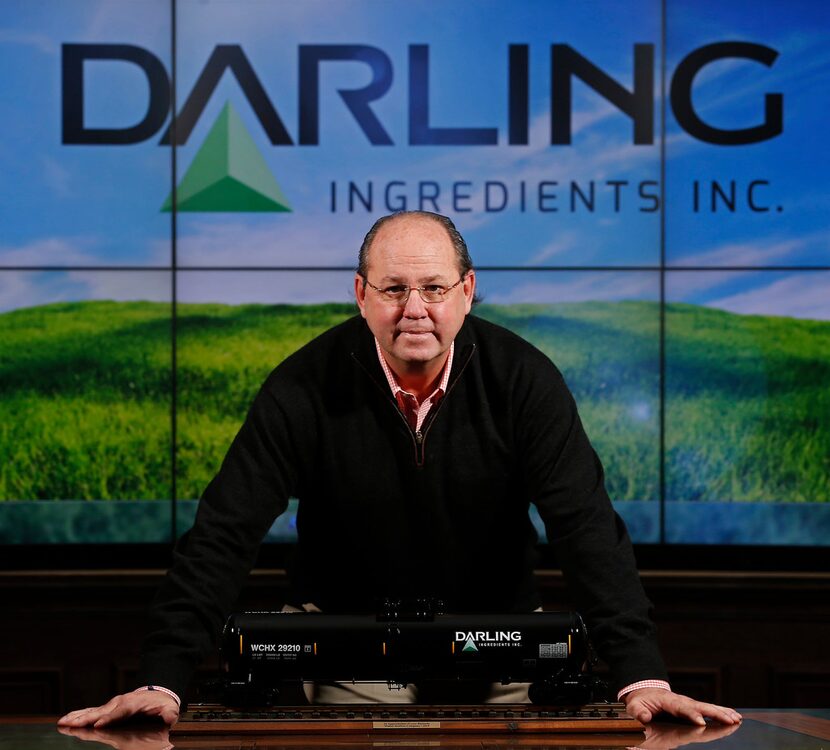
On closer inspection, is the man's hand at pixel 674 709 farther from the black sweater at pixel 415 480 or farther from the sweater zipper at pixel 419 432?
the sweater zipper at pixel 419 432

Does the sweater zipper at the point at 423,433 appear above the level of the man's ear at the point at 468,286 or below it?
below

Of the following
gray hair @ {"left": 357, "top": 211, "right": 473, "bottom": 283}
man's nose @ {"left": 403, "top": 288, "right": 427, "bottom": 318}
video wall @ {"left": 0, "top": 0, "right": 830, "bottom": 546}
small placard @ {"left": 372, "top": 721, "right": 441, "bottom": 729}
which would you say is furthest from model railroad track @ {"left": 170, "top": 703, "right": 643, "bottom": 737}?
video wall @ {"left": 0, "top": 0, "right": 830, "bottom": 546}

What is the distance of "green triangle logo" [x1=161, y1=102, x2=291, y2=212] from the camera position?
3377mm

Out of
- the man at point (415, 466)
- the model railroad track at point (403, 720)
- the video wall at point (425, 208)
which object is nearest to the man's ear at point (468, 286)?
the man at point (415, 466)

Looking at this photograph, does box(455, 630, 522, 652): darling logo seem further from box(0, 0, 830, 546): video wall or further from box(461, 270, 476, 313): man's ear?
box(0, 0, 830, 546): video wall

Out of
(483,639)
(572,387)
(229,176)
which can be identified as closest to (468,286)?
(483,639)

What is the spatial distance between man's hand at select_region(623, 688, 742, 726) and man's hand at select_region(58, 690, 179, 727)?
0.68m

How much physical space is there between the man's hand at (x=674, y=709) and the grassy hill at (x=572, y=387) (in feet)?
6.00

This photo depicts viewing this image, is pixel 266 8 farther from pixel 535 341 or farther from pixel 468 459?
pixel 468 459

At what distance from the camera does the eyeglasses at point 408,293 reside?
5.97 ft

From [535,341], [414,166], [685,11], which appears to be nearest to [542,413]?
[535,341]

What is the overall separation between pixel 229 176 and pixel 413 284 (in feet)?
5.78

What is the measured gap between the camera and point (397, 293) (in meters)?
1.83

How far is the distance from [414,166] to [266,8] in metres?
0.71
